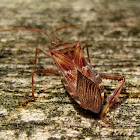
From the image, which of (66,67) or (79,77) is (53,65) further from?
(79,77)

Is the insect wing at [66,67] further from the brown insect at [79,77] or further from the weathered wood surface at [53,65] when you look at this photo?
the weathered wood surface at [53,65]

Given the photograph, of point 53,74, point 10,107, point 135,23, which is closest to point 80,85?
point 53,74

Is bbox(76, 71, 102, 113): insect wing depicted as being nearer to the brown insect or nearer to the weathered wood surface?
the brown insect

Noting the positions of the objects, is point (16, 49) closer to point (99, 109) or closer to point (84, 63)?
point (84, 63)

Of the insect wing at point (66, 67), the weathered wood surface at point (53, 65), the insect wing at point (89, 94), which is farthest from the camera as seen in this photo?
the insect wing at point (66, 67)

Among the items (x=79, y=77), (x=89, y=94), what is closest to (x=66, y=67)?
(x=79, y=77)

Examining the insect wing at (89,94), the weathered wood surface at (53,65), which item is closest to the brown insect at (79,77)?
the insect wing at (89,94)

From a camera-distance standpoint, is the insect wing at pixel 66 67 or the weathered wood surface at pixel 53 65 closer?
the weathered wood surface at pixel 53 65
